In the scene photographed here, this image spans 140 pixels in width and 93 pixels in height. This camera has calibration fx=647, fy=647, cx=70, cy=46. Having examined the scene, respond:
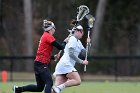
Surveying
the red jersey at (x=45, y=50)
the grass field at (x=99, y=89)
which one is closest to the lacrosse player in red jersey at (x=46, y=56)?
the red jersey at (x=45, y=50)

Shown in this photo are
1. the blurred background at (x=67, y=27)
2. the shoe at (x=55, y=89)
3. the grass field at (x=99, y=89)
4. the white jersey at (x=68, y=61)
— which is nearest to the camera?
the shoe at (x=55, y=89)

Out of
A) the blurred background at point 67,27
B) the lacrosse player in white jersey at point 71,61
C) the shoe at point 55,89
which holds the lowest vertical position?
the blurred background at point 67,27

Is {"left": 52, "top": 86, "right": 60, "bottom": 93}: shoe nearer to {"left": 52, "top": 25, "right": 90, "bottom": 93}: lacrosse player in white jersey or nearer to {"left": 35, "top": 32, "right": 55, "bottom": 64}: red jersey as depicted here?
{"left": 52, "top": 25, "right": 90, "bottom": 93}: lacrosse player in white jersey

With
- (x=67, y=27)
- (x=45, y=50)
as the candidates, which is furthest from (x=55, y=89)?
(x=67, y=27)

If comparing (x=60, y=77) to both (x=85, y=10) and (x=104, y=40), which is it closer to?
(x=85, y=10)

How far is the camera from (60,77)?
1620 cm

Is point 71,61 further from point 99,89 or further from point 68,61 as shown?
point 99,89

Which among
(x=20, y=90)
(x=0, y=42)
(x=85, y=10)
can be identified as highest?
(x=85, y=10)

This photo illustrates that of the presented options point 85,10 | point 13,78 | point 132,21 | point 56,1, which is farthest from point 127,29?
point 85,10

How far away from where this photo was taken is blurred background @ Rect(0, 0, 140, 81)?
43.0 meters

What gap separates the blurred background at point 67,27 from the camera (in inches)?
1694

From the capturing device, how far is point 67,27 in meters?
42.8

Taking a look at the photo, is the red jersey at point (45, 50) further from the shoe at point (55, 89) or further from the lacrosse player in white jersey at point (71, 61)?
the shoe at point (55, 89)

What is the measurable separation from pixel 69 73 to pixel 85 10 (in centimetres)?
203
